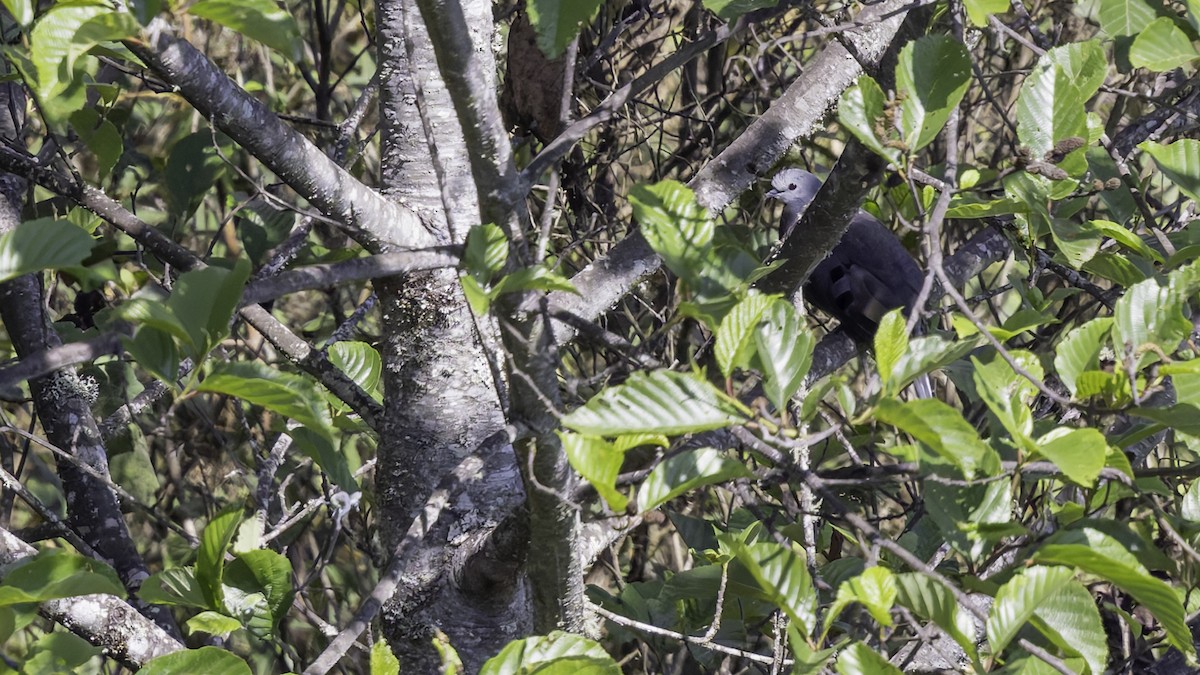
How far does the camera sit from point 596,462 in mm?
954

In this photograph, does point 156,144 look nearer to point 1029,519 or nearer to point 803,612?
point 1029,519

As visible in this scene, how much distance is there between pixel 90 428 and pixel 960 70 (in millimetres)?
2011

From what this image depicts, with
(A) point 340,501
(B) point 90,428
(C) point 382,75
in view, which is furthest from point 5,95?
(A) point 340,501

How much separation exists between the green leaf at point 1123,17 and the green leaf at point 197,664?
1.53 m

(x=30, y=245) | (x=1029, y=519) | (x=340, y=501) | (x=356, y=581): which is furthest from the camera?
(x=356, y=581)

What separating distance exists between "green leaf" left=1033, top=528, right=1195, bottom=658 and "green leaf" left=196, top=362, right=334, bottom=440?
76 centimetres

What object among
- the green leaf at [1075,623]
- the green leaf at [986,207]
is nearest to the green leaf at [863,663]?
the green leaf at [1075,623]

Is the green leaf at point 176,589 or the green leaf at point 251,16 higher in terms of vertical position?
the green leaf at point 251,16

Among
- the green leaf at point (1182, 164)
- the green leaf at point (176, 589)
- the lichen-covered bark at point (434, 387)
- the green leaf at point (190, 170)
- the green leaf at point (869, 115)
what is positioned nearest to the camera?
the green leaf at point (869, 115)

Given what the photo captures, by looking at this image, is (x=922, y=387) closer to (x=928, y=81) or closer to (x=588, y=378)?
(x=588, y=378)

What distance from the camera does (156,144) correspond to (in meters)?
4.01

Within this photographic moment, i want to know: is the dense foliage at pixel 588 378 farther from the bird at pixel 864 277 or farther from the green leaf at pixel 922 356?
the bird at pixel 864 277

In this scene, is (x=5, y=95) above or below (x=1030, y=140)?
above

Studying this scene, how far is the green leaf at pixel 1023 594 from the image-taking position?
993 millimetres
